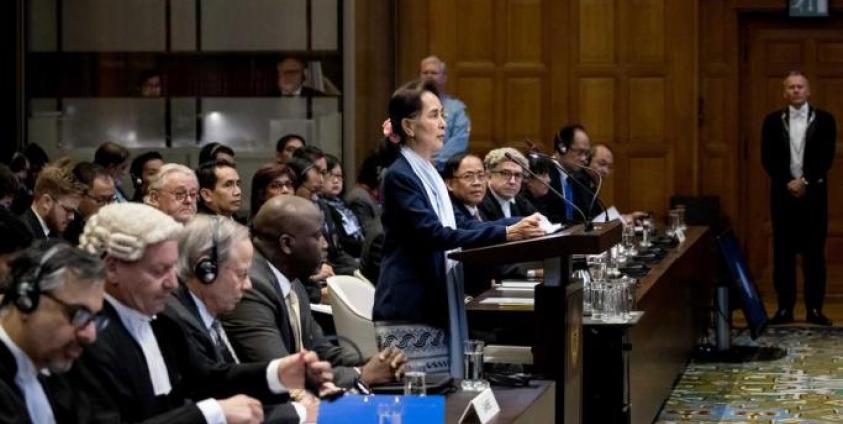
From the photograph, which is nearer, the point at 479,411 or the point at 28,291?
the point at 28,291

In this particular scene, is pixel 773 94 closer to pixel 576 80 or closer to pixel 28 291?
pixel 576 80

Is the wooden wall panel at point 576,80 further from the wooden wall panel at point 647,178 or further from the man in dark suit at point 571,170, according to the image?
the man in dark suit at point 571,170

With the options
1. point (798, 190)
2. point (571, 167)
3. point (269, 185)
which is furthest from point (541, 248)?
point (798, 190)

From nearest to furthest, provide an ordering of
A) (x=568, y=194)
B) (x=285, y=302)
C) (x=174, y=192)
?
(x=285, y=302), (x=174, y=192), (x=568, y=194)

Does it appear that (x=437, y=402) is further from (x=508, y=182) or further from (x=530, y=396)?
(x=508, y=182)

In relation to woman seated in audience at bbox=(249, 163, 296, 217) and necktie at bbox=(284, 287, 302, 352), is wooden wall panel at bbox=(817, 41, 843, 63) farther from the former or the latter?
necktie at bbox=(284, 287, 302, 352)

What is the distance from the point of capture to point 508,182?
8.16m

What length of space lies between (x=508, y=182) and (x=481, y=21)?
4.59 meters

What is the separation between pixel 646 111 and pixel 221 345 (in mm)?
8987

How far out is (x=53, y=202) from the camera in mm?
6645

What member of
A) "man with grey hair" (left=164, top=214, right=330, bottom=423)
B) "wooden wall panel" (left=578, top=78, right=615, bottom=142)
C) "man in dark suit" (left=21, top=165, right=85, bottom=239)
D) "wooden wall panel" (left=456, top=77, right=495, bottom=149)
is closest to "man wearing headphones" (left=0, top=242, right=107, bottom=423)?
"man with grey hair" (left=164, top=214, right=330, bottom=423)

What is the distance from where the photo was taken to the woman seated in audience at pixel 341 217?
8945 mm

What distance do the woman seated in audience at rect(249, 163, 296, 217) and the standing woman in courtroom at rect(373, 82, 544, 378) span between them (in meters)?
2.02

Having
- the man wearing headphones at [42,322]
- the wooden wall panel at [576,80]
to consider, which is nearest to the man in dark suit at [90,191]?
the man wearing headphones at [42,322]
